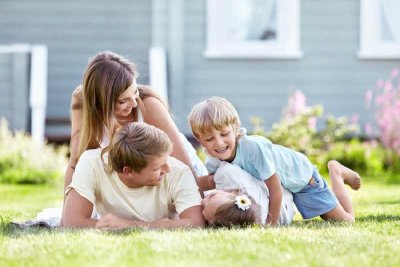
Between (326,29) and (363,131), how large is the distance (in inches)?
59.0

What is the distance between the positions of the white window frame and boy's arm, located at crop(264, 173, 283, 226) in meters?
7.45

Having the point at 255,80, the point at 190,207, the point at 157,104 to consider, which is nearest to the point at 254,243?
the point at 190,207

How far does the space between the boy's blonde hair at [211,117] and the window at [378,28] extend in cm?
779

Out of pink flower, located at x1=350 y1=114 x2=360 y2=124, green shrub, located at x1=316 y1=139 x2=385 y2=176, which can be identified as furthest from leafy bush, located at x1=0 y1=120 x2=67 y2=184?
pink flower, located at x1=350 y1=114 x2=360 y2=124

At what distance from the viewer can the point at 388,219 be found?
5.96m

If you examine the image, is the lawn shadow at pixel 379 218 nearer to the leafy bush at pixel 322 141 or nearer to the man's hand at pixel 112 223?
the man's hand at pixel 112 223

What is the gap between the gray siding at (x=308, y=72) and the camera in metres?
12.8

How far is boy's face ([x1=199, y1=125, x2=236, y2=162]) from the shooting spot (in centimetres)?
534

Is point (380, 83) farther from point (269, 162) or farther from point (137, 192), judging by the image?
point (137, 192)

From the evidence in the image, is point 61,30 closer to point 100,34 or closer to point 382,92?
point 100,34

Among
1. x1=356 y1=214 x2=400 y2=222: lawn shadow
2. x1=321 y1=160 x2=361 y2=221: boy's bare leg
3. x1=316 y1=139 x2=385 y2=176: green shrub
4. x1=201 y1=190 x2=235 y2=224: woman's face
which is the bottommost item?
x1=316 y1=139 x2=385 y2=176: green shrub

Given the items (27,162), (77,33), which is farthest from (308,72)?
(27,162)

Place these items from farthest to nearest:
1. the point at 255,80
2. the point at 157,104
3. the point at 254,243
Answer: the point at 255,80, the point at 157,104, the point at 254,243

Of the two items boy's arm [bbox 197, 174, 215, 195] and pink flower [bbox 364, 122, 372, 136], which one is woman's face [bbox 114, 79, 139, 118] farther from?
pink flower [bbox 364, 122, 372, 136]
